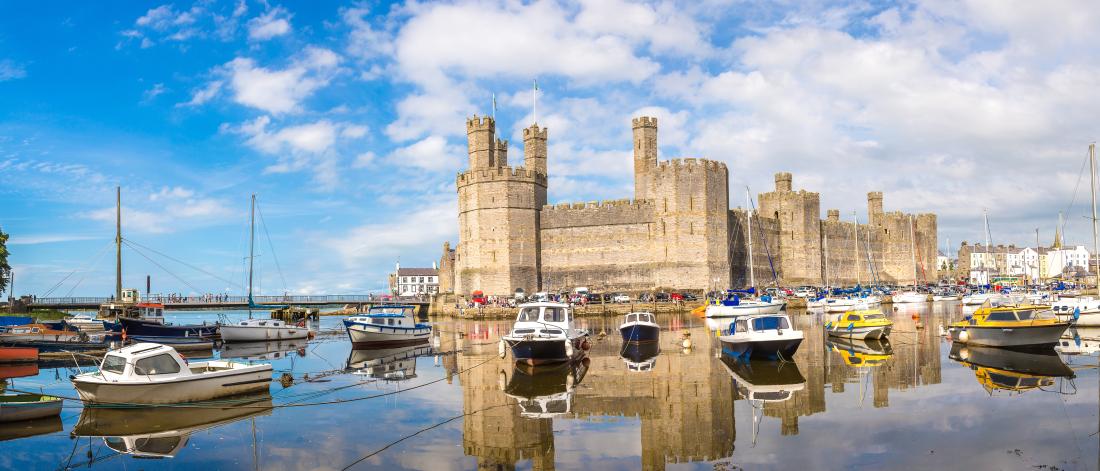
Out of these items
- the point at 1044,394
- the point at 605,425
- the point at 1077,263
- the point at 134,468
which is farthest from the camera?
the point at 1077,263

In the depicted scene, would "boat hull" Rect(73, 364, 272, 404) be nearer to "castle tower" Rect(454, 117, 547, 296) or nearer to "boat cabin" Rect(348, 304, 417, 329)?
"boat cabin" Rect(348, 304, 417, 329)

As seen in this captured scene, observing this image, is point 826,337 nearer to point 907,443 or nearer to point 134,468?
point 907,443

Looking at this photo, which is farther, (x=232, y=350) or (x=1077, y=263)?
(x=1077, y=263)

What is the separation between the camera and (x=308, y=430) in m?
13.6

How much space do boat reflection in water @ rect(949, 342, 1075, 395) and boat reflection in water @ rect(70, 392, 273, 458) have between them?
48.5 ft

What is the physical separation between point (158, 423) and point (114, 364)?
213cm

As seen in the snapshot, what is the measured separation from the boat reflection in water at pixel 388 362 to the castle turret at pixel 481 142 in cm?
3151

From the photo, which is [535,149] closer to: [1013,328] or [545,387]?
[1013,328]

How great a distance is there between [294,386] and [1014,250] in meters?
171

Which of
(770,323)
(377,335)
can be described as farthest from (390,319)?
(770,323)

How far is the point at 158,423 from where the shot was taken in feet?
46.6

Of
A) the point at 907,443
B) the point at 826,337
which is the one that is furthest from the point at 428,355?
the point at 907,443

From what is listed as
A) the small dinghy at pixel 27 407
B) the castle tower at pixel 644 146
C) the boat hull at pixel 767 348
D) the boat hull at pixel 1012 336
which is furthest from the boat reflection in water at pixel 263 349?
the castle tower at pixel 644 146

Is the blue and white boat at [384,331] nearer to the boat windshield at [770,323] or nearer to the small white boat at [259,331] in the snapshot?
the small white boat at [259,331]
